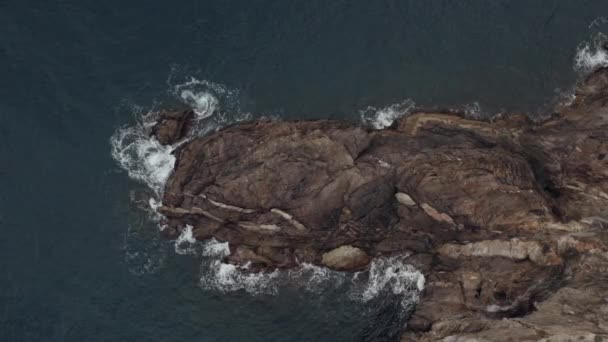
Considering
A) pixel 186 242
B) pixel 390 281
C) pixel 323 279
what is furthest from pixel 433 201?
pixel 186 242

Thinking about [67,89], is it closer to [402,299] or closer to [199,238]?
[199,238]

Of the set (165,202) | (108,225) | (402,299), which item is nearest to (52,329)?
(108,225)

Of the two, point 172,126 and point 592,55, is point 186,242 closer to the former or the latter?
point 172,126

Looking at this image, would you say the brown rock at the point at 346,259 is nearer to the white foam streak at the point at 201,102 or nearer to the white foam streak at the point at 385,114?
the white foam streak at the point at 385,114

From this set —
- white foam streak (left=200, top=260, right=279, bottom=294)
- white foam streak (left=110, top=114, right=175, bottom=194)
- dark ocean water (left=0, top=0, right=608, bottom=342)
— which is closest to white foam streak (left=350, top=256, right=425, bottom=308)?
dark ocean water (left=0, top=0, right=608, bottom=342)

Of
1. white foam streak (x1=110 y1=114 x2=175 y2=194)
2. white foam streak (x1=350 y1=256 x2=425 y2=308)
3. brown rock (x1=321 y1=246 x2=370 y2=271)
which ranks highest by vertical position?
white foam streak (x1=110 y1=114 x2=175 y2=194)

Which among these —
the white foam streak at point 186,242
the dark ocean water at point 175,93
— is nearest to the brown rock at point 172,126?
the dark ocean water at point 175,93

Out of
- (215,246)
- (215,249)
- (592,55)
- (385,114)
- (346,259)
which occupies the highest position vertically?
(592,55)

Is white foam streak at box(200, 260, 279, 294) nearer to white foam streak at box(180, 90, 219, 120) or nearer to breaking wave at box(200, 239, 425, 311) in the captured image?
Answer: breaking wave at box(200, 239, 425, 311)
